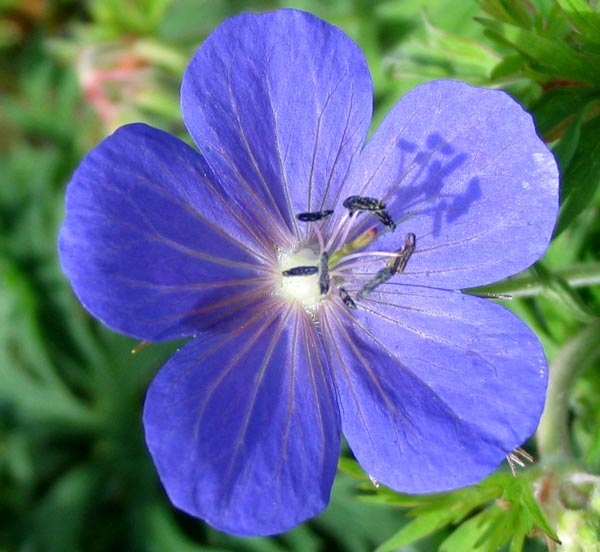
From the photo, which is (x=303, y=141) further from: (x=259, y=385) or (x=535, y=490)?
(x=535, y=490)

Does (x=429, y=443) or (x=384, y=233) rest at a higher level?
(x=384, y=233)

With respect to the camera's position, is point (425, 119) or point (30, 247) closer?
point (425, 119)

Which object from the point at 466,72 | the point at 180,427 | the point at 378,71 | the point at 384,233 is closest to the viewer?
the point at 180,427

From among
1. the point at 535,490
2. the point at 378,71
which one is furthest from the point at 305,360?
the point at 378,71

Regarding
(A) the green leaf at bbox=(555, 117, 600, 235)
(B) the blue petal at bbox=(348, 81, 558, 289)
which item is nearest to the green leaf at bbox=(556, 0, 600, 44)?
(A) the green leaf at bbox=(555, 117, 600, 235)

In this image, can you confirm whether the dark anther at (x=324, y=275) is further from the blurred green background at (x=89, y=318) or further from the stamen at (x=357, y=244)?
the blurred green background at (x=89, y=318)

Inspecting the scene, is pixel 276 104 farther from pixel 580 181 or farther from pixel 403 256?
pixel 580 181

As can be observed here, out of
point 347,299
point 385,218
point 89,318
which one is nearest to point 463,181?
point 385,218
